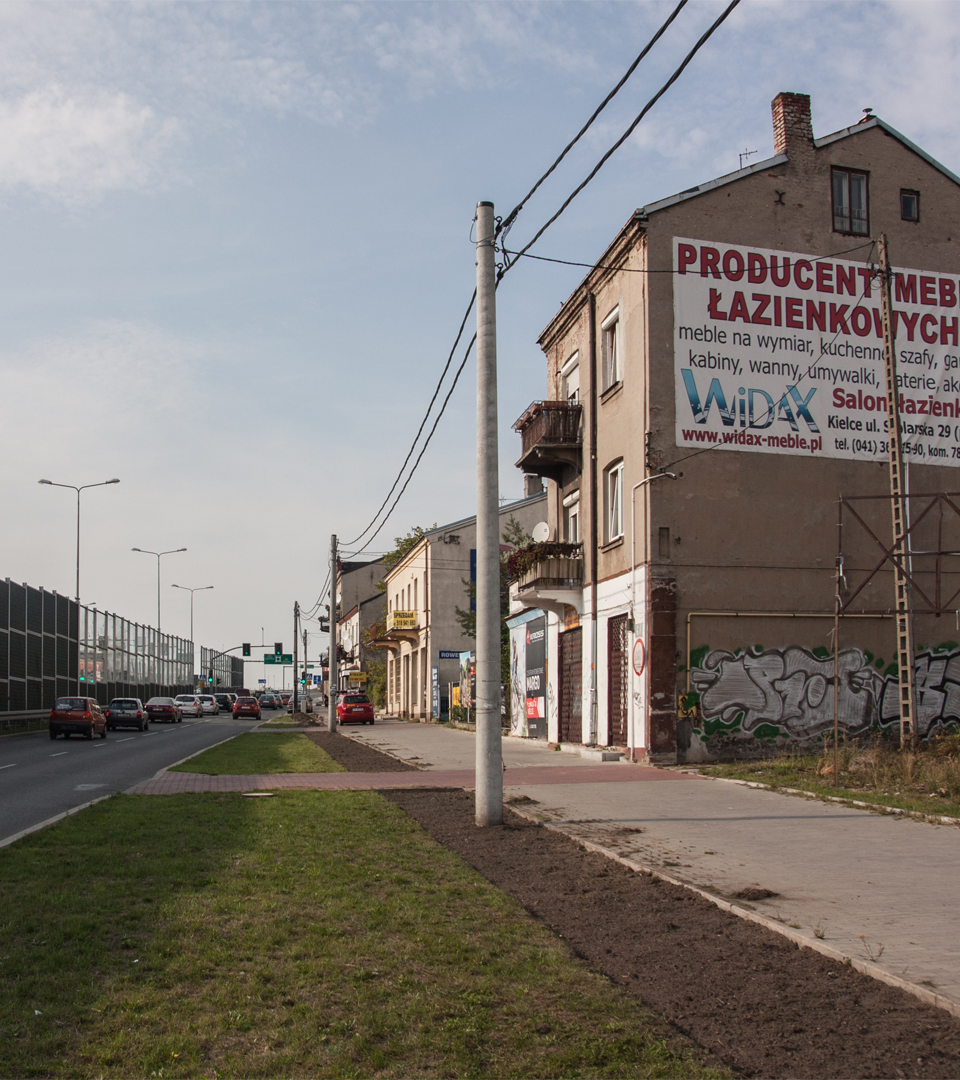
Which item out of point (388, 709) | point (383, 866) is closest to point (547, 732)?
point (383, 866)

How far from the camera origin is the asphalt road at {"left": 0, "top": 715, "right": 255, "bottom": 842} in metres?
13.2

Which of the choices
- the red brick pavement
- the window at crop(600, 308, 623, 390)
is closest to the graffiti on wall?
the red brick pavement

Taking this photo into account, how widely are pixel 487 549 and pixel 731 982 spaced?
6.84 metres

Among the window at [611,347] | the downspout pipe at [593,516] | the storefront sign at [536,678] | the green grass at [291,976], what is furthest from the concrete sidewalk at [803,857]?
the storefront sign at [536,678]

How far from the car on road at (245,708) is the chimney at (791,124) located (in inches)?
1986

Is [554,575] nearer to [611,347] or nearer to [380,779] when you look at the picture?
[611,347]

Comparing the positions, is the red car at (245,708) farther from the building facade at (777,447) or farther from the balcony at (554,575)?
the building facade at (777,447)

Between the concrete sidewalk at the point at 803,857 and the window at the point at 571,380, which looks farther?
the window at the point at 571,380

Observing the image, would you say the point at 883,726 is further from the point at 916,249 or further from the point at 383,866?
the point at 383,866

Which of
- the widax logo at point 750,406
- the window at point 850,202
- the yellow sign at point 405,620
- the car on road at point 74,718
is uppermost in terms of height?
the window at point 850,202

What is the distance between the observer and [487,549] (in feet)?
38.1

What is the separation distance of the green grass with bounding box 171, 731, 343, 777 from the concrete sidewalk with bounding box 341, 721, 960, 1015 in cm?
539

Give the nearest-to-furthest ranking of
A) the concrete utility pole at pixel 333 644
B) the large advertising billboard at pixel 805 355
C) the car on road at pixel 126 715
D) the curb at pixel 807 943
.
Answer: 1. the curb at pixel 807 943
2. the large advertising billboard at pixel 805 355
3. the concrete utility pole at pixel 333 644
4. the car on road at pixel 126 715

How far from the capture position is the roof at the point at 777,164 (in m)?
20.8
